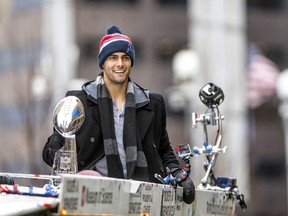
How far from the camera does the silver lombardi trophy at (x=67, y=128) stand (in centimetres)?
926

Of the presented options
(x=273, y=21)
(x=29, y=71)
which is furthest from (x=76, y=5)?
(x=29, y=71)

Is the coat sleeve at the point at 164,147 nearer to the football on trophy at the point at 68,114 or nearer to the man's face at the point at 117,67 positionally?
the man's face at the point at 117,67

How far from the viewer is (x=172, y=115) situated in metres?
61.9

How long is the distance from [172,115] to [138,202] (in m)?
53.3

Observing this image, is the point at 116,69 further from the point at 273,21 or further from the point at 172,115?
the point at 273,21

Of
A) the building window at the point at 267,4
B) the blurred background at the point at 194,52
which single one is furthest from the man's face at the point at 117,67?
the building window at the point at 267,4

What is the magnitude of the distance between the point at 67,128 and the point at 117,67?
2.97ft

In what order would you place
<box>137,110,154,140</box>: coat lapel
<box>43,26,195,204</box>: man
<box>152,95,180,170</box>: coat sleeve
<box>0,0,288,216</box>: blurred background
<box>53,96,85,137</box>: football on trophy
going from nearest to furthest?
<box>53,96,85,137</box>: football on trophy
<box>43,26,195,204</box>: man
<box>137,110,154,140</box>: coat lapel
<box>152,95,180,170</box>: coat sleeve
<box>0,0,288,216</box>: blurred background

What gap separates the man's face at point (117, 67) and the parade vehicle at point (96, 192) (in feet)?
2.34

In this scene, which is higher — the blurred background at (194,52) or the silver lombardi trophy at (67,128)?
the blurred background at (194,52)

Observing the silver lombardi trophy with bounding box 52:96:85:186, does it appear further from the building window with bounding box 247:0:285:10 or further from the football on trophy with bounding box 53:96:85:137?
the building window with bounding box 247:0:285:10

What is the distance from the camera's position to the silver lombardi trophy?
30.4 ft

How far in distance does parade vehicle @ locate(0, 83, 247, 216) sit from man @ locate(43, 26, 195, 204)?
1.00 feet

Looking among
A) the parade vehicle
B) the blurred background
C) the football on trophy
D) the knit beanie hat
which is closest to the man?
the knit beanie hat
